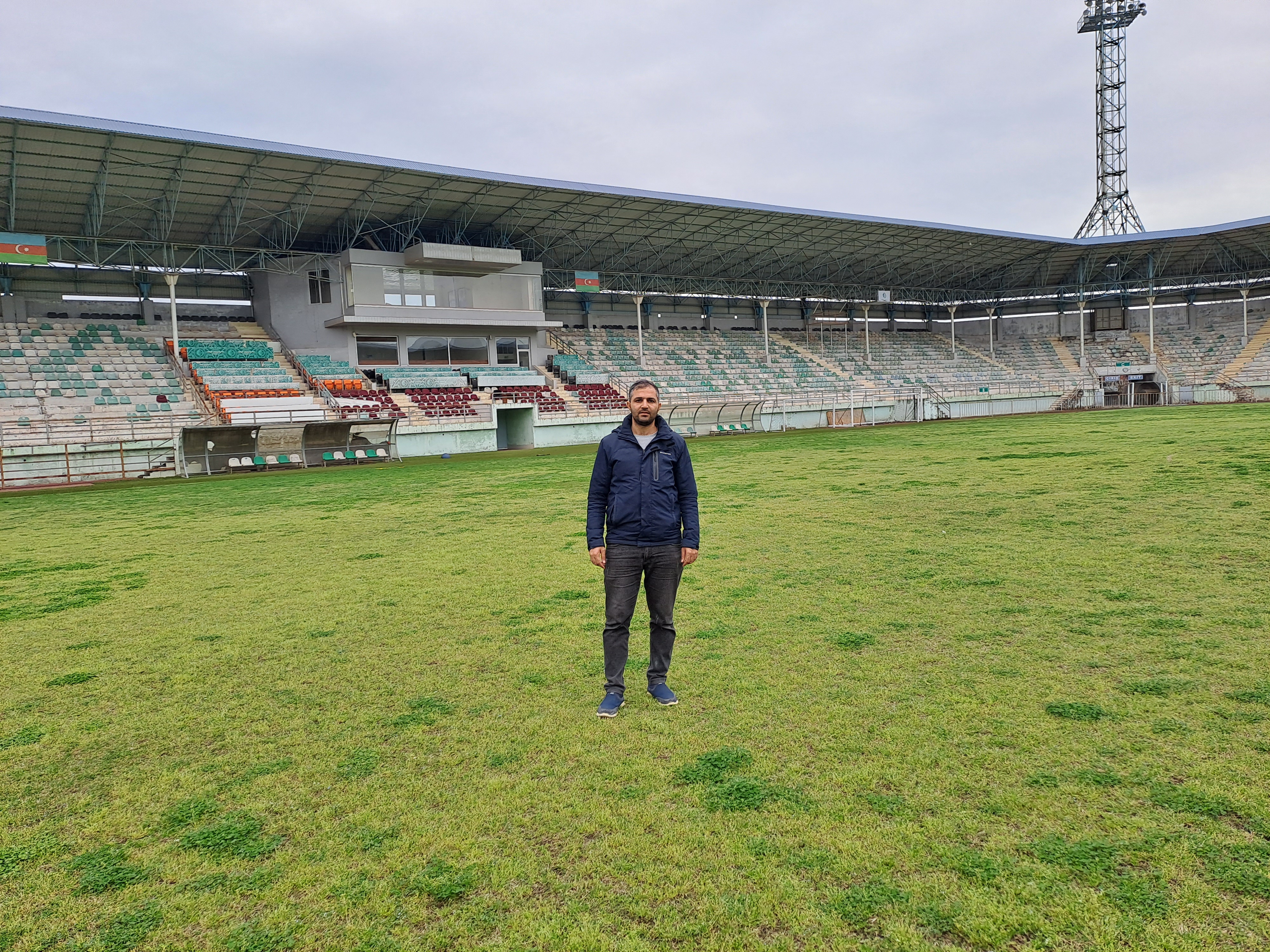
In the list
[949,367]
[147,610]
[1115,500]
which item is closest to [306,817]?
[147,610]

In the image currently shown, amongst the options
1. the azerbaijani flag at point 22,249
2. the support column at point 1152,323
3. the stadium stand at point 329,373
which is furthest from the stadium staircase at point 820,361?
the azerbaijani flag at point 22,249

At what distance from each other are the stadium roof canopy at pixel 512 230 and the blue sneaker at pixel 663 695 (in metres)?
31.2

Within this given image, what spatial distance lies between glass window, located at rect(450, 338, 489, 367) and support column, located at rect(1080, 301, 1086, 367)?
138 ft

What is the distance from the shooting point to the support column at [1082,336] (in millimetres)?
59875

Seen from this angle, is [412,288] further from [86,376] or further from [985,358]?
[985,358]

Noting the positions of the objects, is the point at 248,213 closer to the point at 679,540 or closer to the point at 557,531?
the point at 557,531

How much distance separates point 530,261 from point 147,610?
1602 inches

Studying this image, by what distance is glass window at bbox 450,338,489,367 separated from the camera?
4381 centimetres

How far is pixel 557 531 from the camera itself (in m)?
12.0

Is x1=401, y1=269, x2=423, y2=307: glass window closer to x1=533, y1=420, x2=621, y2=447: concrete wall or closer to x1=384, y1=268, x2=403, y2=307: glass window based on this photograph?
x1=384, y1=268, x2=403, y2=307: glass window

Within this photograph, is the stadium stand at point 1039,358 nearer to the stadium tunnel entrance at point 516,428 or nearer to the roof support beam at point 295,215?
the stadium tunnel entrance at point 516,428

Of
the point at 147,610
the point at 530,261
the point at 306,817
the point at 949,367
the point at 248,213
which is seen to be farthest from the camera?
the point at 949,367

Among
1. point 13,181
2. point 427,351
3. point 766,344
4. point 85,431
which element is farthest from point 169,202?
point 766,344

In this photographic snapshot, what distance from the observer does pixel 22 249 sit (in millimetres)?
32188
